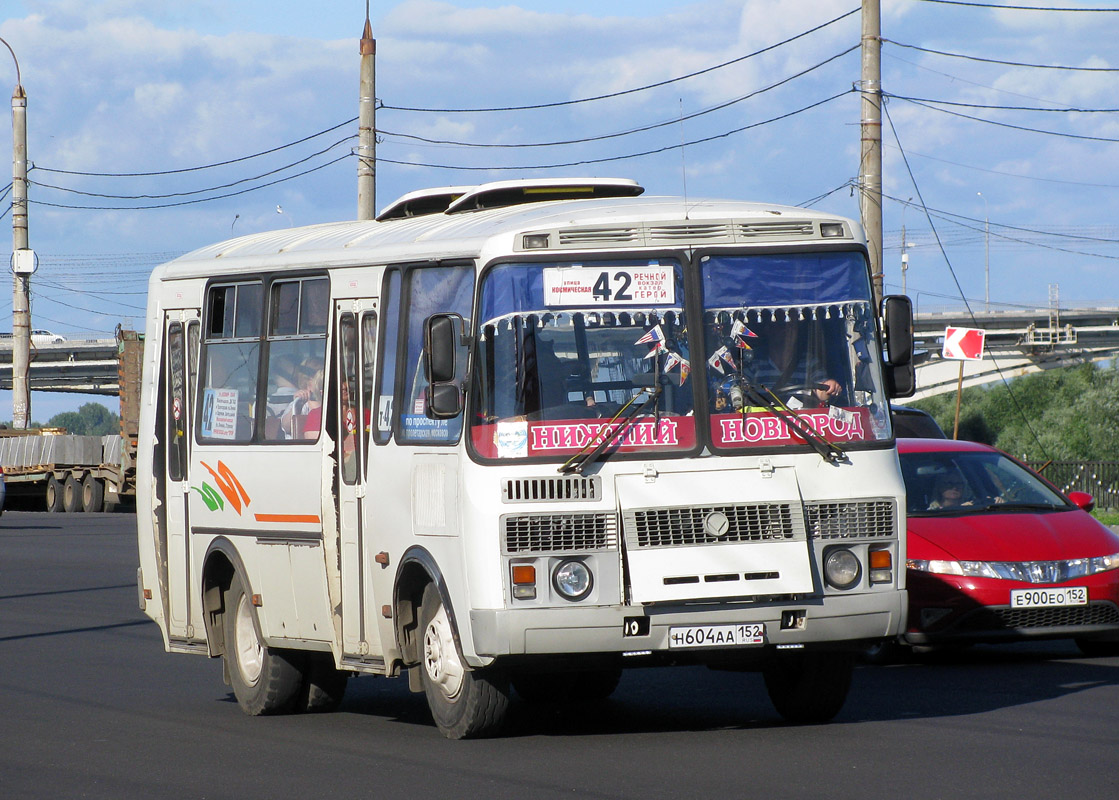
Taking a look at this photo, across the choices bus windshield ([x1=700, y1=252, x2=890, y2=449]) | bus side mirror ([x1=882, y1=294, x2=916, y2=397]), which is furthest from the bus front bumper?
bus side mirror ([x1=882, y1=294, x2=916, y2=397])

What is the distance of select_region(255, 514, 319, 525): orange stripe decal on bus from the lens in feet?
31.6

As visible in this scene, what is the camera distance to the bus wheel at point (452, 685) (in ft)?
27.8

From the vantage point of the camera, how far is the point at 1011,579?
440 inches

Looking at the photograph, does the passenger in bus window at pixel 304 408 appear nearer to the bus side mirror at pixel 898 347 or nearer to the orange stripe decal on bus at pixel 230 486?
the orange stripe decal on bus at pixel 230 486

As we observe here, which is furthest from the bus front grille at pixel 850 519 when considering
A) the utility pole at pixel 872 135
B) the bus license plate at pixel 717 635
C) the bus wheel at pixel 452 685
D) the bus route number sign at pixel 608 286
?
the utility pole at pixel 872 135

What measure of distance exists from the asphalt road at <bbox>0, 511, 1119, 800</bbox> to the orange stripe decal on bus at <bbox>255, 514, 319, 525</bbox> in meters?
1.11

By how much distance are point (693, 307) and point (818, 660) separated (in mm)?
1963

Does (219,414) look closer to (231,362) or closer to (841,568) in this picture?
(231,362)

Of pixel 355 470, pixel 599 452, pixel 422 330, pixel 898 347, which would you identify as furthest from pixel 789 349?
pixel 355 470

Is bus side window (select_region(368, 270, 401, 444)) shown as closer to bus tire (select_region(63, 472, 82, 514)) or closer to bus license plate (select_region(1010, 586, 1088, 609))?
bus license plate (select_region(1010, 586, 1088, 609))

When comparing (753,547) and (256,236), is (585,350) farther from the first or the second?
(256,236)

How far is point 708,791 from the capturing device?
706 cm

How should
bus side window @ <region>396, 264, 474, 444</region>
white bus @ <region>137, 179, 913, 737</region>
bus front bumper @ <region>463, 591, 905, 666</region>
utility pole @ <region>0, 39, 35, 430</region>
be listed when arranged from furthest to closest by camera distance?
utility pole @ <region>0, 39, 35, 430</region>, bus side window @ <region>396, 264, 474, 444</region>, white bus @ <region>137, 179, 913, 737</region>, bus front bumper @ <region>463, 591, 905, 666</region>

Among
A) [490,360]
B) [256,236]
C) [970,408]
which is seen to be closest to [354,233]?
[256,236]
